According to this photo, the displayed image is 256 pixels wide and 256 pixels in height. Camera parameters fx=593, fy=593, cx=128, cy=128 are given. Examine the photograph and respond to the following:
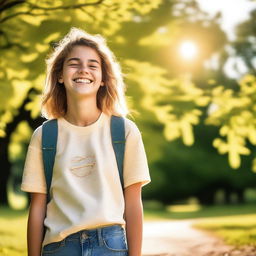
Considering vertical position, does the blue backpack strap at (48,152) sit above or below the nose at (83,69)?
below

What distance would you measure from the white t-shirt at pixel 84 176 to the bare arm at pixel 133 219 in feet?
0.16

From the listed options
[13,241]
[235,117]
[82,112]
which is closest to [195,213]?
[235,117]

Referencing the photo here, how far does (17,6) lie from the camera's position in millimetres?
7742

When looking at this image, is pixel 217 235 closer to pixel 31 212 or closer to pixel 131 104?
pixel 131 104

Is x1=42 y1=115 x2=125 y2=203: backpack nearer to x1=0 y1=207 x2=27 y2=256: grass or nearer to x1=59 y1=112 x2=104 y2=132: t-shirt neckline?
x1=59 y1=112 x2=104 y2=132: t-shirt neckline

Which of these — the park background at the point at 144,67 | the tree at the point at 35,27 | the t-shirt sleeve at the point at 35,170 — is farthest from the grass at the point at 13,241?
the t-shirt sleeve at the point at 35,170

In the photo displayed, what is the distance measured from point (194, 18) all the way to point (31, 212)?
10.7 m

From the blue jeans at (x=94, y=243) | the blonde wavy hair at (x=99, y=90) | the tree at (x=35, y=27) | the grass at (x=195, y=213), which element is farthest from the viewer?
the grass at (x=195, y=213)

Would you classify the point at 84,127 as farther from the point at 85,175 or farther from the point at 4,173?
the point at 4,173

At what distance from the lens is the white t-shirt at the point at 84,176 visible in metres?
2.60

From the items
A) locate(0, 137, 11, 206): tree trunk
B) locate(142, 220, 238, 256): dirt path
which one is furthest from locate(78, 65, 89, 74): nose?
locate(0, 137, 11, 206): tree trunk

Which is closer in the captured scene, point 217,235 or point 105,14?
point 105,14

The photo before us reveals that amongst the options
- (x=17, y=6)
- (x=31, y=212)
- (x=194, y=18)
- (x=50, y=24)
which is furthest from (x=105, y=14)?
(x=194, y=18)

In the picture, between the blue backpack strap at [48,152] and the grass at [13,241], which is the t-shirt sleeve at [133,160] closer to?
the blue backpack strap at [48,152]
